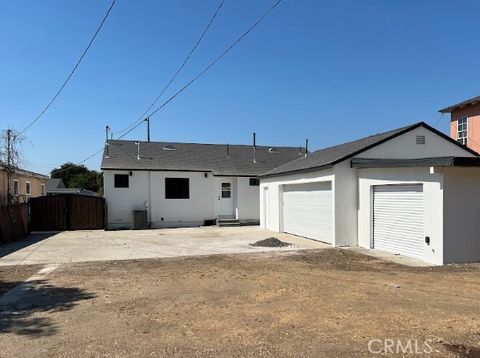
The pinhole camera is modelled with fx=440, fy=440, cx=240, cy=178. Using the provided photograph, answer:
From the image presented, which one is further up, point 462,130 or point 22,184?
point 462,130

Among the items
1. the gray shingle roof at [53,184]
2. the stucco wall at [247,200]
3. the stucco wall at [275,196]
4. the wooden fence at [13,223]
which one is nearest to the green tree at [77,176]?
the gray shingle roof at [53,184]

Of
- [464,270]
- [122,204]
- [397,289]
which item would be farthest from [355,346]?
[122,204]

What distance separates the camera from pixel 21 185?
25547 mm

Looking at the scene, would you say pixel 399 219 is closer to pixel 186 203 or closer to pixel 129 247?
pixel 129 247

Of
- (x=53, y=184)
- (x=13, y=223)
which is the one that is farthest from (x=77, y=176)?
(x=13, y=223)

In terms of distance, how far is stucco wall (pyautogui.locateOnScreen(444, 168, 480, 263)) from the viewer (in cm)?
1076

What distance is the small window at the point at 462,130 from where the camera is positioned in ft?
70.7

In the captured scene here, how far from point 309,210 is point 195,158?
35.0 feet

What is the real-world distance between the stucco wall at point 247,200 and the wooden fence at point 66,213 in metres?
7.35

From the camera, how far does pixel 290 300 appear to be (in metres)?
7.16

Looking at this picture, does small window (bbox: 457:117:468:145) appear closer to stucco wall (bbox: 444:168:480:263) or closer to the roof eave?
the roof eave

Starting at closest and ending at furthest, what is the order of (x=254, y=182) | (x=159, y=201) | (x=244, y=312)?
1. (x=244, y=312)
2. (x=159, y=201)
3. (x=254, y=182)

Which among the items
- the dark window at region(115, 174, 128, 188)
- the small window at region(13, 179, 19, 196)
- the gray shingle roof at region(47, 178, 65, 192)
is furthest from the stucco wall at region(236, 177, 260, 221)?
the gray shingle roof at region(47, 178, 65, 192)

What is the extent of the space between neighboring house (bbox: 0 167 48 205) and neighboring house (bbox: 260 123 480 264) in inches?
518
